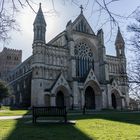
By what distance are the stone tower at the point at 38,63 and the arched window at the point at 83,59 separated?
9172mm

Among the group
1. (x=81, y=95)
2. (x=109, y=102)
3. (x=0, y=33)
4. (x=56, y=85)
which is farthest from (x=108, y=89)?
(x=0, y=33)

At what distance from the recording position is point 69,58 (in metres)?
50.9

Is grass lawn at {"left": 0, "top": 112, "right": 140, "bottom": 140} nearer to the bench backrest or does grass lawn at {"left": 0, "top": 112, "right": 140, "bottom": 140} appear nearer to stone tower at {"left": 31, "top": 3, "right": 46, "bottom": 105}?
the bench backrest

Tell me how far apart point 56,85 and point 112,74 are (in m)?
18.1

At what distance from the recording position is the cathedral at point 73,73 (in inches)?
1825

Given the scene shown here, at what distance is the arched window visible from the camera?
5297cm

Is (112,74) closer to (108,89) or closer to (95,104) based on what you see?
(108,89)

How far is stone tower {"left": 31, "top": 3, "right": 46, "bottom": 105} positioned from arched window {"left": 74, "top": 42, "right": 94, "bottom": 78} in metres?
9.17

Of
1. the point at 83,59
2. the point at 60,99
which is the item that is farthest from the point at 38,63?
the point at 83,59

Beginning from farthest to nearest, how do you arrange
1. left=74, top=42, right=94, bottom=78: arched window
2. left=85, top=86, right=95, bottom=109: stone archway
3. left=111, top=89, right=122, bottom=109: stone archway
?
1. left=111, top=89, right=122, bottom=109: stone archway
2. left=74, top=42, right=94, bottom=78: arched window
3. left=85, top=86, right=95, bottom=109: stone archway

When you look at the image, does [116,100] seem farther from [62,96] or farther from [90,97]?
[62,96]

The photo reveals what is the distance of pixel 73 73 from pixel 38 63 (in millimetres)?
7946

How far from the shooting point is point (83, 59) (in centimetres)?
5453

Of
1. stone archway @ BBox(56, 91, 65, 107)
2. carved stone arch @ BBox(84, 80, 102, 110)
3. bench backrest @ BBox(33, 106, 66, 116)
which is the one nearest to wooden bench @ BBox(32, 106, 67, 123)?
bench backrest @ BBox(33, 106, 66, 116)
